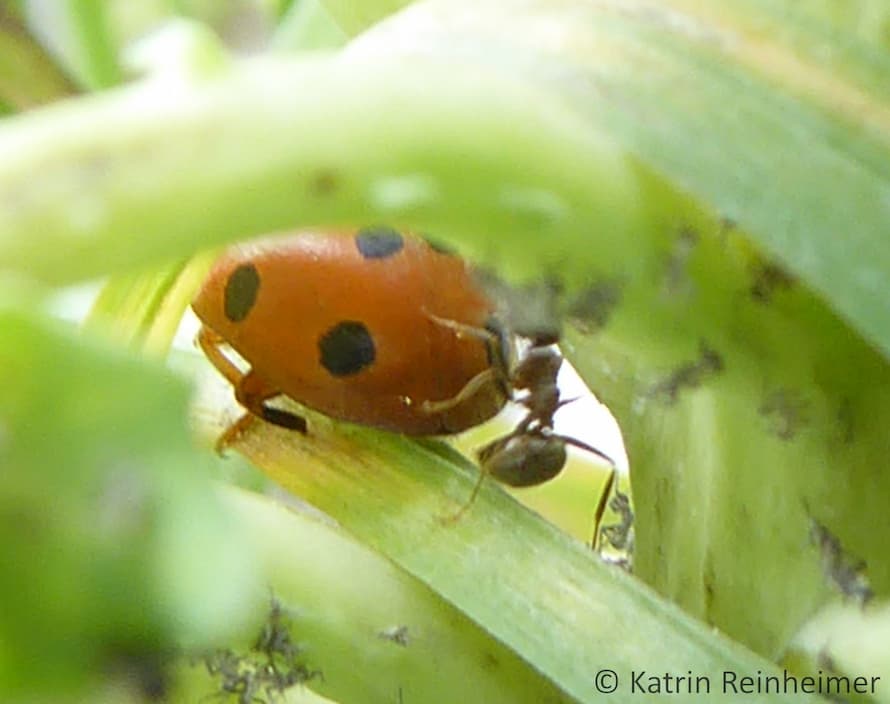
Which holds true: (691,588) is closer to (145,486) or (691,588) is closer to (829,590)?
(829,590)

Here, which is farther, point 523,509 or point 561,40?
point 523,509

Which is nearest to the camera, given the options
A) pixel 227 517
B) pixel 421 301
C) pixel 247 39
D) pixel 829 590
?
pixel 227 517

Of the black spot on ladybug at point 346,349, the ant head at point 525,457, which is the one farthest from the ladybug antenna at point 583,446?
the black spot on ladybug at point 346,349

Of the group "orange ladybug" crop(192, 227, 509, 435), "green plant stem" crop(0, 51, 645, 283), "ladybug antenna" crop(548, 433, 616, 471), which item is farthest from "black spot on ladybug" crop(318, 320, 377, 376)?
"green plant stem" crop(0, 51, 645, 283)

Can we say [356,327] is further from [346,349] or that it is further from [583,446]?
[583,446]

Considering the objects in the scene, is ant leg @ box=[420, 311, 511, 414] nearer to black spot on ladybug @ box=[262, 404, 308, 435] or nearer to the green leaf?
black spot on ladybug @ box=[262, 404, 308, 435]

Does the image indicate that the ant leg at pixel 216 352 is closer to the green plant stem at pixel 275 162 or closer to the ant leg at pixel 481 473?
Result: the ant leg at pixel 481 473

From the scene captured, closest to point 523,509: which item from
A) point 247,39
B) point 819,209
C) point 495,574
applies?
point 495,574
